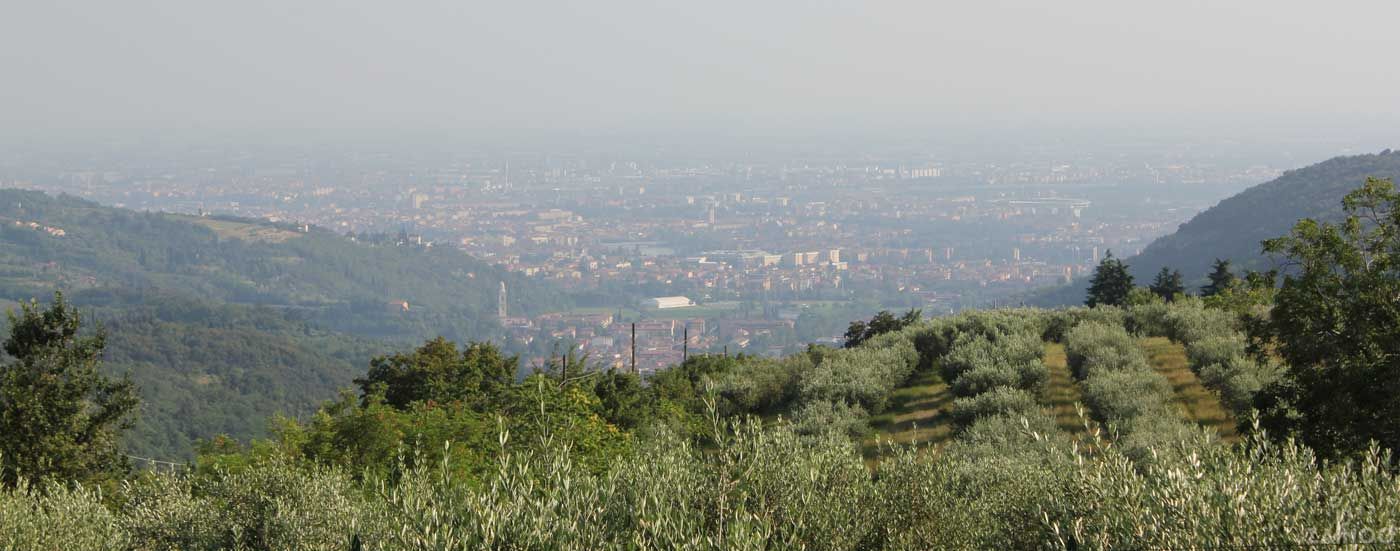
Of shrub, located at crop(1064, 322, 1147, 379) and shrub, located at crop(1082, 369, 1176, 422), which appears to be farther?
shrub, located at crop(1064, 322, 1147, 379)

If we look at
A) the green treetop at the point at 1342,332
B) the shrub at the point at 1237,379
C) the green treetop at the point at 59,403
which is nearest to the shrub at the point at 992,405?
the shrub at the point at 1237,379

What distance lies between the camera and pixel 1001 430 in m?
14.8

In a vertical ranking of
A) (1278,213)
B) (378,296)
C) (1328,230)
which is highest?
(1328,230)

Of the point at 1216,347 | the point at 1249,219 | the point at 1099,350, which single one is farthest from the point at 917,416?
the point at 1249,219

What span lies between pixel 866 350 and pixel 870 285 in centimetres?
16289

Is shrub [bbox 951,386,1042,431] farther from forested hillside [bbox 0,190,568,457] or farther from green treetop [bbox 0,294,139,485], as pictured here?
forested hillside [bbox 0,190,568,457]

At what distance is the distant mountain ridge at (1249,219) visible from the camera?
383 feet

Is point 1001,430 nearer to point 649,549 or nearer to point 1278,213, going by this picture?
point 649,549

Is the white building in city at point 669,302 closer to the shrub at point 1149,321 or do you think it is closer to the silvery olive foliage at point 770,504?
the shrub at point 1149,321

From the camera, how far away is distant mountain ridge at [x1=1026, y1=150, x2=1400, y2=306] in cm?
11669

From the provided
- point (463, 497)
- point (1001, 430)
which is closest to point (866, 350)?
point (1001, 430)

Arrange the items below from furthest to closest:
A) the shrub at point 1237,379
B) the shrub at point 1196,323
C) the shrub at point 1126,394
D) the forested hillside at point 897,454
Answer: the shrub at point 1196,323, the shrub at point 1126,394, the shrub at point 1237,379, the forested hillside at point 897,454

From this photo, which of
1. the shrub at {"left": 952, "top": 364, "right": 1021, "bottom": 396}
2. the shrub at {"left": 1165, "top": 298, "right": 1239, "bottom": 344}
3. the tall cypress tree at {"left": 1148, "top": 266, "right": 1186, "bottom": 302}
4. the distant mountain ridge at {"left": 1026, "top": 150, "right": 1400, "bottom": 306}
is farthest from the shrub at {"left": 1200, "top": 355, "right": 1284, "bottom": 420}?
the distant mountain ridge at {"left": 1026, "top": 150, "right": 1400, "bottom": 306}

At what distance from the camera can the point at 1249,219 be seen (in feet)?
421
